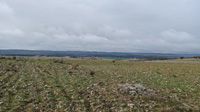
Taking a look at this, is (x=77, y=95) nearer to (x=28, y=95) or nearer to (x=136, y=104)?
(x=28, y=95)

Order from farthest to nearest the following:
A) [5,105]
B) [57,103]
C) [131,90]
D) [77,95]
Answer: [131,90]
[77,95]
[57,103]
[5,105]

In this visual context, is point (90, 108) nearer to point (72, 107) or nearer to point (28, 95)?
point (72, 107)

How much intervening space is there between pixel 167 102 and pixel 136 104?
106 inches

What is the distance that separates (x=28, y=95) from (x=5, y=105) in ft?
7.04

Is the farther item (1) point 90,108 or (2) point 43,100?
(2) point 43,100

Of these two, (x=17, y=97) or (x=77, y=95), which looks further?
(x=77, y=95)

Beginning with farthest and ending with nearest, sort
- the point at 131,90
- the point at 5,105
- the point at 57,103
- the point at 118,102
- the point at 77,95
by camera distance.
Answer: the point at 131,90
the point at 77,95
the point at 118,102
the point at 57,103
the point at 5,105

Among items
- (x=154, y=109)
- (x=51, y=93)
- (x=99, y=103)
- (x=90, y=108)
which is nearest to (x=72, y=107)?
(x=90, y=108)

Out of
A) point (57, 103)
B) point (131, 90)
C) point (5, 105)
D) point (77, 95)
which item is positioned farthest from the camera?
point (131, 90)

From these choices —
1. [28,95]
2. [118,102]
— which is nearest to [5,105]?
[28,95]

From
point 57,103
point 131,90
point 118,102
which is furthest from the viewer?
point 131,90

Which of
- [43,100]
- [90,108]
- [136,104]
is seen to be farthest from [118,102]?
[43,100]

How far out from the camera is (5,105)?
347 inches

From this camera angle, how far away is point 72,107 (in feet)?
30.1
